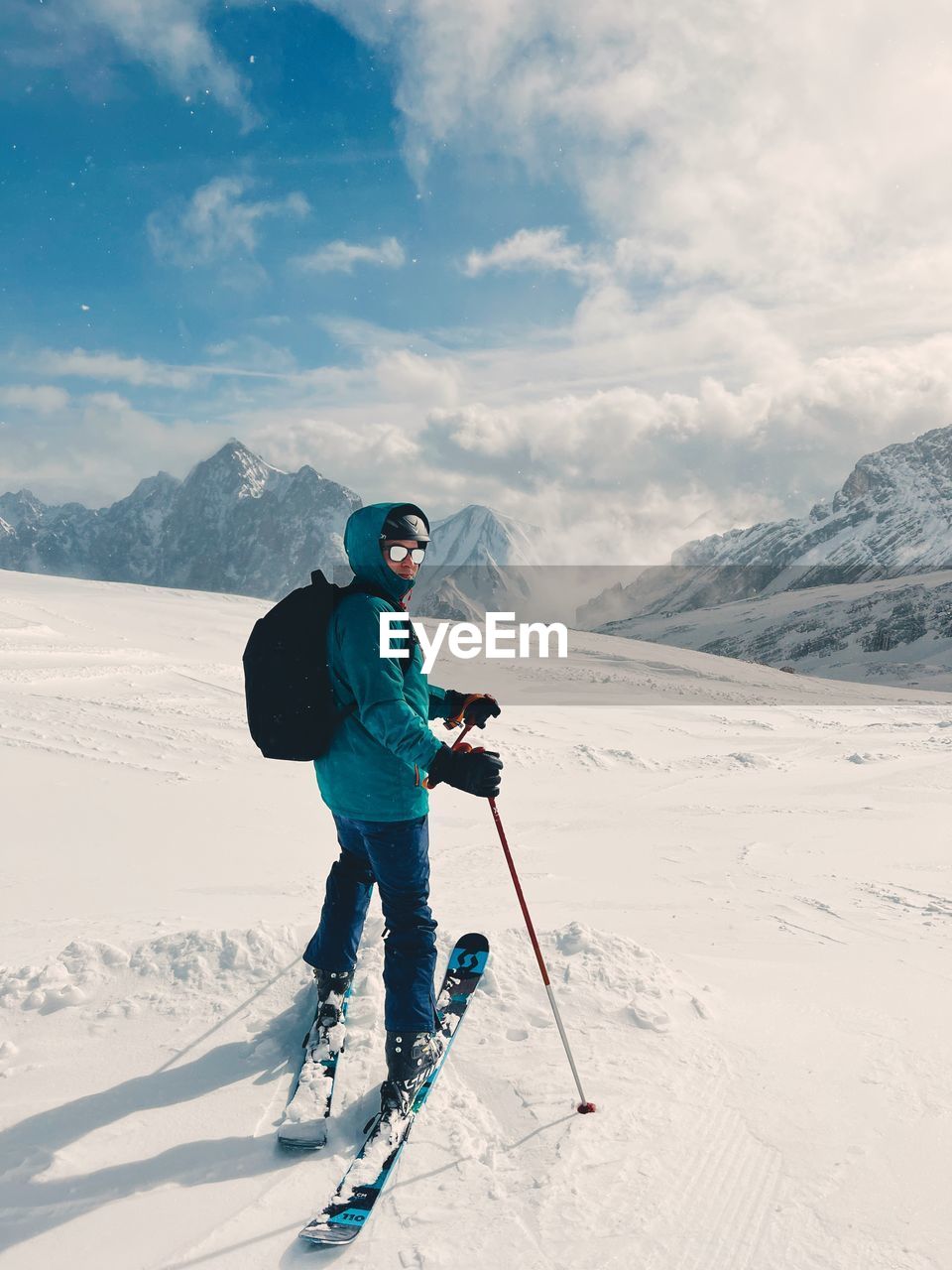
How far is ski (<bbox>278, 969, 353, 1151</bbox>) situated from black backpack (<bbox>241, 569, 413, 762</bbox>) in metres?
1.25

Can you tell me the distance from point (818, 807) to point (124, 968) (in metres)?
8.15

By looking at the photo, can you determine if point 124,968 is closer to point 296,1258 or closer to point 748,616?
point 296,1258

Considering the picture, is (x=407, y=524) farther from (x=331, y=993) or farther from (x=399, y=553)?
(x=331, y=993)

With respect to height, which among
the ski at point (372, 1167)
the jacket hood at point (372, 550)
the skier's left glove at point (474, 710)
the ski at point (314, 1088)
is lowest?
the ski at point (372, 1167)

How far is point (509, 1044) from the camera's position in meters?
3.37

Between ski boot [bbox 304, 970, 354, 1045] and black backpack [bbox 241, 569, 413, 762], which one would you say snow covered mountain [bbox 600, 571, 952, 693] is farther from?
black backpack [bbox 241, 569, 413, 762]

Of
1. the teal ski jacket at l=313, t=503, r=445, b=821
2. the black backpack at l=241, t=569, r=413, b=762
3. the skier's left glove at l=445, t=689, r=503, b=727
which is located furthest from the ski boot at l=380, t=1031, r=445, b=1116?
the skier's left glove at l=445, t=689, r=503, b=727

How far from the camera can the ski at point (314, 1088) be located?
8.95 feet

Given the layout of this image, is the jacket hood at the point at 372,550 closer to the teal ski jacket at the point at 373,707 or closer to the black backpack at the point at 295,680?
the teal ski jacket at the point at 373,707

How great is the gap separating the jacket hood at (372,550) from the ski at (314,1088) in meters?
1.92

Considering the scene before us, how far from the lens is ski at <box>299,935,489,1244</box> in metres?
2.34

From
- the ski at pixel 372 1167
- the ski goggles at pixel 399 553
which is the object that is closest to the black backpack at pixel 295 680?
the ski goggles at pixel 399 553

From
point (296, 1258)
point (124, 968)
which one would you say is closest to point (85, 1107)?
point (124, 968)

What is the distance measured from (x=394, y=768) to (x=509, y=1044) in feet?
4.61
